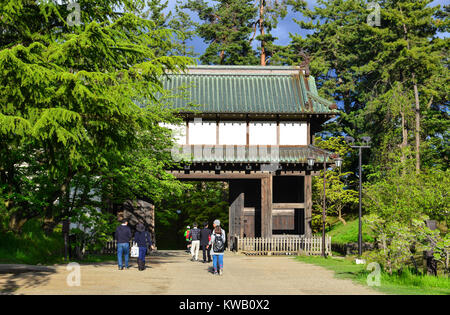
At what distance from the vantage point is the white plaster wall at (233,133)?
2833 centimetres

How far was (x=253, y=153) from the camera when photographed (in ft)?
91.8

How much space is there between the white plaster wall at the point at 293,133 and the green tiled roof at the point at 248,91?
3.20ft

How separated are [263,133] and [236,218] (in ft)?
17.5

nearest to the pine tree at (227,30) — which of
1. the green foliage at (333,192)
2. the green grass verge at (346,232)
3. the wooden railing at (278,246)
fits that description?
the green foliage at (333,192)

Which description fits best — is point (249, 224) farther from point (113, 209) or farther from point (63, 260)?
point (63, 260)

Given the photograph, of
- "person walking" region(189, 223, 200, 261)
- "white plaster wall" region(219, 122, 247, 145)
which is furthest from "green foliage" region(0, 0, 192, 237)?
"white plaster wall" region(219, 122, 247, 145)

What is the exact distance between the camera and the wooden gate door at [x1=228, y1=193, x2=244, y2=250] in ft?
93.5

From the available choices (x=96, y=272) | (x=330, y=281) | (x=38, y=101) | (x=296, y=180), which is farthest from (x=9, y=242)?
(x=296, y=180)

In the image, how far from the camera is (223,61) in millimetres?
49562

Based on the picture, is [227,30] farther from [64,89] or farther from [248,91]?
[64,89]

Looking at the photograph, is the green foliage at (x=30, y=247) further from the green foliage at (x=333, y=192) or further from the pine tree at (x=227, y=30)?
the pine tree at (x=227, y=30)

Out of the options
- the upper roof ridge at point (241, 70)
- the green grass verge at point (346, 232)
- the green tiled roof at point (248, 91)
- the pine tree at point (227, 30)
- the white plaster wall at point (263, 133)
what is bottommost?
the green grass verge at point (346, 232)

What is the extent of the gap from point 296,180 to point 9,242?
1891 centimetres

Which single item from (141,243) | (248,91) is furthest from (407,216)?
(248,91)
